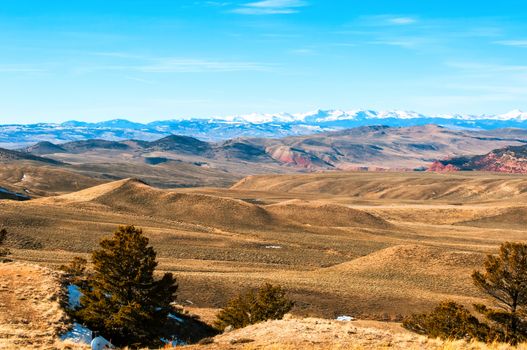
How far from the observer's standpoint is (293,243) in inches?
3588

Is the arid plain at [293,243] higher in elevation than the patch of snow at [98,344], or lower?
lower

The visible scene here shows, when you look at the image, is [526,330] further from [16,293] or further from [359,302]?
[16,293]

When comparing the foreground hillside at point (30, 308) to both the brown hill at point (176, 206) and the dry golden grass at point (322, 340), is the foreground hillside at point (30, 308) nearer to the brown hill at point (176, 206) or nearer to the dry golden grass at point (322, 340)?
the dry golden grass at point (322, 340)

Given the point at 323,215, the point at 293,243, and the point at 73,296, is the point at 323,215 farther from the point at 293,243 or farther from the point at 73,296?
the point at 73,296

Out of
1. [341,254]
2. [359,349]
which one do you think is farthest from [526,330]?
[341,254]

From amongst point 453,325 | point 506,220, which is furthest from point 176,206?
point 453,325

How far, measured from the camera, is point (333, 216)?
410 ft

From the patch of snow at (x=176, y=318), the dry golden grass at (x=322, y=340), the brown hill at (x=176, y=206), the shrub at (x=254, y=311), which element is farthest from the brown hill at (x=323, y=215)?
the dry golden grass at (x=322, y=340)

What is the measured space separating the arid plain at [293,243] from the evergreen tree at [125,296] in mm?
19509

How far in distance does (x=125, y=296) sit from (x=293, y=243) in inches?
2440

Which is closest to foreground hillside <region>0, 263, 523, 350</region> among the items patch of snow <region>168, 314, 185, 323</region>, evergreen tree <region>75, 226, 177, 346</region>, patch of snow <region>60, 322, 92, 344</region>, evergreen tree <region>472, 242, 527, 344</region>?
patch of snow <region>60, 322, 92, 344</region>

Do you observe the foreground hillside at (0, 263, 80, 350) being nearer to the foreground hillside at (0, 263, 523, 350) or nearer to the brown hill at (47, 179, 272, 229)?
the foreground hillside at (0, 263, 523, 350)

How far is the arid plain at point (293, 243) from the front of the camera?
54.3m

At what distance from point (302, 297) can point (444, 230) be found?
260 feet
